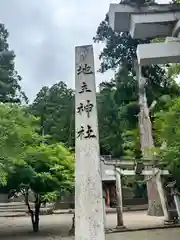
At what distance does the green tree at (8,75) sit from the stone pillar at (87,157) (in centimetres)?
2159

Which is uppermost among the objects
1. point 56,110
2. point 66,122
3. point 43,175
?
point 56,110

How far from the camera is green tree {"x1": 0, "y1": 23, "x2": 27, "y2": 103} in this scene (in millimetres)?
27062

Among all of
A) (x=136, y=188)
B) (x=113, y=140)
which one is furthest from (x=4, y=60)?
(x=136, y=188)

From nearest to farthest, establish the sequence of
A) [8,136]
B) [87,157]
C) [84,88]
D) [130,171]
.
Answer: [87,157], [84,88], [8,136], [130,171]

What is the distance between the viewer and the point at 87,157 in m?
5.09

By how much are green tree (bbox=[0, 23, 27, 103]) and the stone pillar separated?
70.8ft

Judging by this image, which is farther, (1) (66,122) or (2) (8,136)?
(1) (66,122)

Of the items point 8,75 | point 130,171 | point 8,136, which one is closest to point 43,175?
point 8,136

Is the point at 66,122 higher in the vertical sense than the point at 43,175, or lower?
higher

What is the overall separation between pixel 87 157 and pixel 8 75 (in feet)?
80.2

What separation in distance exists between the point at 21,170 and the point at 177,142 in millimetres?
5667

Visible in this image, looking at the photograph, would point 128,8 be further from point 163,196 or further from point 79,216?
point 163,196

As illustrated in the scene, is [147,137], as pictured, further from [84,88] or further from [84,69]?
[84,88]

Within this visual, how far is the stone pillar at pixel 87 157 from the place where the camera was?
4.71 meters
